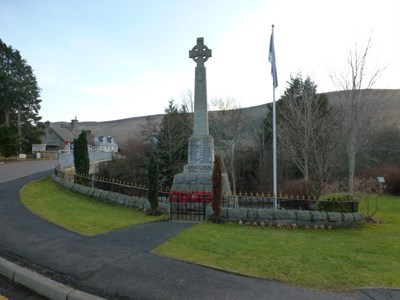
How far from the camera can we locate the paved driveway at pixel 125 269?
4469 millimetres

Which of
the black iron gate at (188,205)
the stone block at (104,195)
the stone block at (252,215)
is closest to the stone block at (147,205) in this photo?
the black iron gate at (188,205)

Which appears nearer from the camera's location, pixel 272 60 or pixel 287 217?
pixel 287 217

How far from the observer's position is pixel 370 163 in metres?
37.2

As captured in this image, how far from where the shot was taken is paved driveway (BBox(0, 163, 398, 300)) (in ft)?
14.7

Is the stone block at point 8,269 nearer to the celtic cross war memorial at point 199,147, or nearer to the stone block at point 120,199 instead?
the stone block at point 120,199

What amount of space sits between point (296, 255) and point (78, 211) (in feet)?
23.1

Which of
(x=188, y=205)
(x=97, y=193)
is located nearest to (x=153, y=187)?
(x=188, y=205)

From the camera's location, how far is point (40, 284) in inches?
180

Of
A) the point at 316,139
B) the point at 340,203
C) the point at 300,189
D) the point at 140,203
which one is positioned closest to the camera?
the point at 340,203

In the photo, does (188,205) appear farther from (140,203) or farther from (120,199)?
(120,199)

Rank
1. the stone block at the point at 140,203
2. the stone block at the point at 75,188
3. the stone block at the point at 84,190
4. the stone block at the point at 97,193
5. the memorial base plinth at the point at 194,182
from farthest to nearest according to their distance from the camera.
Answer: the stone block at the point at 75,188, the stone block at the point at 84,190, the stone block at the point at 97,193, the memorial base plinth at the point at 194,182, the stone block at the point at 140,203

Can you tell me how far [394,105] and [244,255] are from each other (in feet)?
240

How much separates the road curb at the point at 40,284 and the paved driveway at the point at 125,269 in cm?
16

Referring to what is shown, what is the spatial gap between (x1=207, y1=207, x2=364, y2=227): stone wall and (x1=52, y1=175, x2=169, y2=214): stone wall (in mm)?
2056
